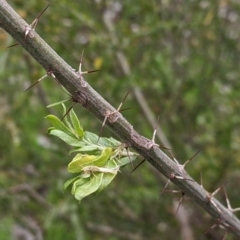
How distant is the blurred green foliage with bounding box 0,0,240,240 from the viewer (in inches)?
90.0

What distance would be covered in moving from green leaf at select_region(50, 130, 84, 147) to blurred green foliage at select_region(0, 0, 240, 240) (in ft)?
4.01

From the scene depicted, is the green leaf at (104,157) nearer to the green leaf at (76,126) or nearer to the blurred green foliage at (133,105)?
the green leaf at (76,126)

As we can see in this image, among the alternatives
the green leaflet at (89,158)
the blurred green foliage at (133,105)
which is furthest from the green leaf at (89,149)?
the blurred green foliage at (133,105)

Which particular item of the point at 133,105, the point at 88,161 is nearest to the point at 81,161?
the point at 88,161

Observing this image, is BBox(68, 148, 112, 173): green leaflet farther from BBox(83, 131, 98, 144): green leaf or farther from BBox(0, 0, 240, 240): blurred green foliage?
BBox(0, 0, 240, 240): blurred green foliage

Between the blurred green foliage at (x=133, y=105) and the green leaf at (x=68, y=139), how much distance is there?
4.01 ft

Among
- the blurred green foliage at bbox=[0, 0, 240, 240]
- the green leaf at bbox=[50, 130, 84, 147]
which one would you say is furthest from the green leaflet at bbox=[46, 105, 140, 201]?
the blurred green foliage at bbox=[0, 0, 240, 240]

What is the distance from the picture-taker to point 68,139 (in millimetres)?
884

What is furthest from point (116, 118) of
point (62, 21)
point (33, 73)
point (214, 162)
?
point (214, 162)

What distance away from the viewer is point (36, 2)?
2104 mm

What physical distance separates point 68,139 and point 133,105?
63.3 inches

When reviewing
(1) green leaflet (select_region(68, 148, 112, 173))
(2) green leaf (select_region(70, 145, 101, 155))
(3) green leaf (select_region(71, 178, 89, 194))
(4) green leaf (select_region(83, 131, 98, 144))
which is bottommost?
(3) green leaf (select_region(71, 178, 89, 194))

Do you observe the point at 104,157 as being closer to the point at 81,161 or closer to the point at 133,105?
the point at 81,161

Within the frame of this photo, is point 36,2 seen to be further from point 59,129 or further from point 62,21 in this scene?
point 59,129
